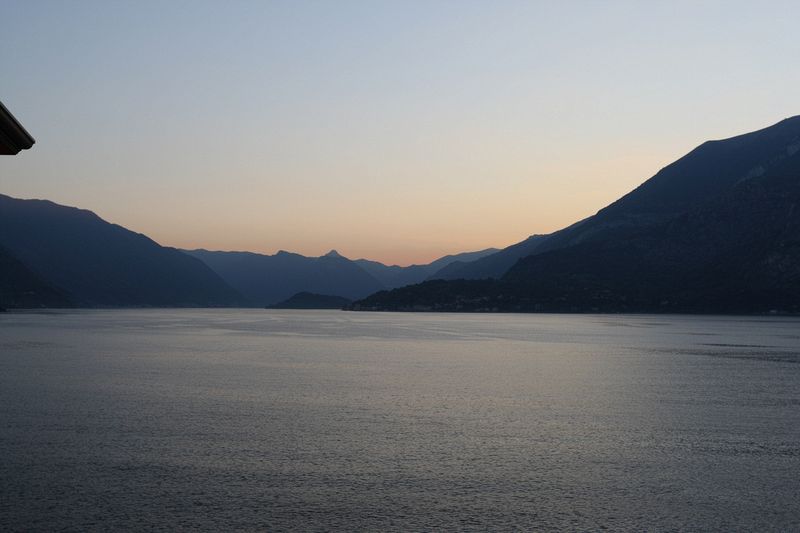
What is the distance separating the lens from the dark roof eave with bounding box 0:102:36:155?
38.1 ft

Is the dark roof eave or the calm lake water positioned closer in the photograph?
the dark roof eave

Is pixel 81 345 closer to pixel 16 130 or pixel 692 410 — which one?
pixel 692 410

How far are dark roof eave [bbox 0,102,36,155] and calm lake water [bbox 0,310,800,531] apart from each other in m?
7.46

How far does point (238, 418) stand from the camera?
97.8ft

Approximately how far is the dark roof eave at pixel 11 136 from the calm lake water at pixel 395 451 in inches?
294

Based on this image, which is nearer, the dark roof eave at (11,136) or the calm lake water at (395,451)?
the dark roof eave at (11,136)

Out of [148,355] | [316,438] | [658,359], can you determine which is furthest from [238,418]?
[658,359]

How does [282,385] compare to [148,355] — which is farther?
[148,355]

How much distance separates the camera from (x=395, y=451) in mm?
23312

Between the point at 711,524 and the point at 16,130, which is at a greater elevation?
the point at 16,130

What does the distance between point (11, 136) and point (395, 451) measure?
14650mm

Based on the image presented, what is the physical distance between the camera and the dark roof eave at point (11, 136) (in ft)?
38.1

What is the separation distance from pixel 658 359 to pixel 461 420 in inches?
1640

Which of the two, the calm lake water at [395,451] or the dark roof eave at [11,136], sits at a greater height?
the dark roof eave at [11,136]
